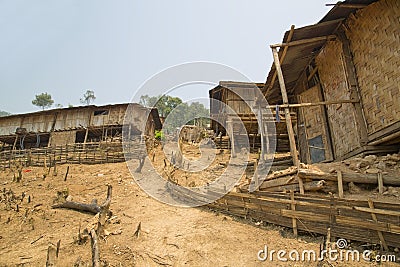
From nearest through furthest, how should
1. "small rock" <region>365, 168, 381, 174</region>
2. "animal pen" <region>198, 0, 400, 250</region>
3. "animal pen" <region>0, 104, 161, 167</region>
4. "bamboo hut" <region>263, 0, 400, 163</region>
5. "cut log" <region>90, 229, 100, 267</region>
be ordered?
"animal pen" <region>198, 0, 400, 250</region>, "cut log" <region>90, 229, 100, 267</region>, "small rock" <region>365, 168, 381, 174</region>, "bamboo hut" <region>263, 0, 400, 163</region>, "animal pen" <region>0, 104, 161, 167</region>

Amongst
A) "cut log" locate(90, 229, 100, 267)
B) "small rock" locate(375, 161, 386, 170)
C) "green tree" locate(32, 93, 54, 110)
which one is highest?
"green tree" locate(32, 93, 54, 110)

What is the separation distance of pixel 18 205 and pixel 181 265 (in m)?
6.72

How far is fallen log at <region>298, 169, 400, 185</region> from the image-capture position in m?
5.31

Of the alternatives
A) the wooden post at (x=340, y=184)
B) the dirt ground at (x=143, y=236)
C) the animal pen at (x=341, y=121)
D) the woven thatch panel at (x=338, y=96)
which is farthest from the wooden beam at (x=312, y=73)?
the dirt ground at (x=143, y=236)

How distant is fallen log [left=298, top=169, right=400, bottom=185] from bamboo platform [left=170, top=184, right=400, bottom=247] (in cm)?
54

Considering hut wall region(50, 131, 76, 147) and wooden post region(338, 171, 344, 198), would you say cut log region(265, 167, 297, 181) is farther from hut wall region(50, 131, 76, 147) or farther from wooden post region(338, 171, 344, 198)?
hut wall region(50, 131, 76, 147)

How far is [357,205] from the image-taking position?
4824 mm

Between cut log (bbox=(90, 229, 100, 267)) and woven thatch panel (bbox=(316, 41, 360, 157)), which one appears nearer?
cut log (bbox=(90, 229, 100, 267))

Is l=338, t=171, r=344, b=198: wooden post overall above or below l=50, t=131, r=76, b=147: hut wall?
below

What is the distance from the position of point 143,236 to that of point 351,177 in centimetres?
502

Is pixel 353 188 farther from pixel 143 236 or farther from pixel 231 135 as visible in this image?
pixel 231 135

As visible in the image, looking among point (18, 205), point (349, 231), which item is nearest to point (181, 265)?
point (349, 231)

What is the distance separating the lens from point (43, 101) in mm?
53781

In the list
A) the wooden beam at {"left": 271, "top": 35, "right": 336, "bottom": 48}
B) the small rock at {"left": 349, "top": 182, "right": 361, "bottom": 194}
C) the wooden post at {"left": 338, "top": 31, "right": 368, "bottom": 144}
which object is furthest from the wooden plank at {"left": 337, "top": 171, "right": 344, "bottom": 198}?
the wooden beam at {"left": 271, "top": 35, "right": 336, "bottom": 48}
